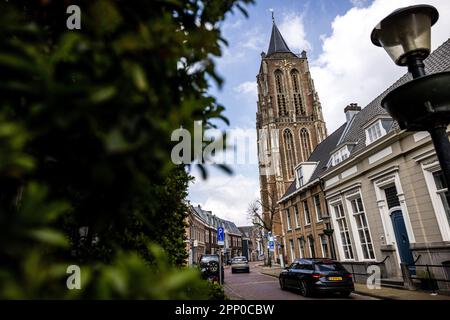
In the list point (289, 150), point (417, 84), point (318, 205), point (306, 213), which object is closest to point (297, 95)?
point (289, 150)

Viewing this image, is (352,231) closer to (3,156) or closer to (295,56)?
(3,156)

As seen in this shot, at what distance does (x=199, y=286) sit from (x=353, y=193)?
629 inches

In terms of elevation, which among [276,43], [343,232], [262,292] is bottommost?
[262,292]

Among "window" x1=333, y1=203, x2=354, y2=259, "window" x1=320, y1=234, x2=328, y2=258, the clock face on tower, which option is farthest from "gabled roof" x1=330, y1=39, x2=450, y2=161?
the clock face on tower

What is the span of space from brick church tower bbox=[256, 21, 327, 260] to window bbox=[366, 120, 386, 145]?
2646 centimetres

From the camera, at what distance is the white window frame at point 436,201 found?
33.7 ft

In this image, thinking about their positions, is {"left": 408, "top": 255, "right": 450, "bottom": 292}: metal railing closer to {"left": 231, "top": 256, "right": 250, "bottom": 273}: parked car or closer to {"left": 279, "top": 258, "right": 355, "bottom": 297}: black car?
{"left": 279, "top": 258, "right": 355, "bottom": 297}: black car

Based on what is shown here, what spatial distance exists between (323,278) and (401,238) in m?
5.08

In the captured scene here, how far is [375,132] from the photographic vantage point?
47.9 ft

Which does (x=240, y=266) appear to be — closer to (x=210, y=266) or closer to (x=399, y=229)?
(x=210, y=266)

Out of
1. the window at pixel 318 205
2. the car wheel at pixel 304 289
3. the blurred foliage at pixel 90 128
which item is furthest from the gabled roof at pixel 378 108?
the blurred foliage at pixel 90 128

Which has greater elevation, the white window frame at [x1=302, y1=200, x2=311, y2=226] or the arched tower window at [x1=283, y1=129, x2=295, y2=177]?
the arched tower window at [x1=283, y1=129, x2=295, y2=177]

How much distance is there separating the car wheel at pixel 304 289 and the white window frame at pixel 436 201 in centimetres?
551

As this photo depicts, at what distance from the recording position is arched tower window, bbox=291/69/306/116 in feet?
165
